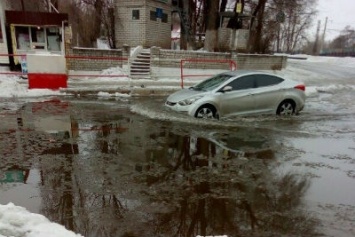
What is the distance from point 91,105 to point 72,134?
173 inches

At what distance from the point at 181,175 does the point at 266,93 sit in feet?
18.1

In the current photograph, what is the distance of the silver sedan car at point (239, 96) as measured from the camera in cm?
998

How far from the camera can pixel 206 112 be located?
33.0 feet

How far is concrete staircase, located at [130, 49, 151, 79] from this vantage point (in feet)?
67.1

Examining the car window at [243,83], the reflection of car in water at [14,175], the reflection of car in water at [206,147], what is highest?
the car window at [243,83]

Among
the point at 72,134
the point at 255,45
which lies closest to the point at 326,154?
the point at 72,134

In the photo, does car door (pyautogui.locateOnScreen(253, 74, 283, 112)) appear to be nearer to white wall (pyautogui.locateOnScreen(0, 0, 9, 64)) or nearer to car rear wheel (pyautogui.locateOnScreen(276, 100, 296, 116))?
car rear wheel (pyautogui.locateOnScreen(276, 100, 296, 116))

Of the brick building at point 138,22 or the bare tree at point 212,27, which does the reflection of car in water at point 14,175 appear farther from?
the brick building at point 138,22

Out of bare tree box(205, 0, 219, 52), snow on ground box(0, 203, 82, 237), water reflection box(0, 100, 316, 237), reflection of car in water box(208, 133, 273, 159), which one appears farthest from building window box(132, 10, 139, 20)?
snow on ground box(0, 203, 82, 237)

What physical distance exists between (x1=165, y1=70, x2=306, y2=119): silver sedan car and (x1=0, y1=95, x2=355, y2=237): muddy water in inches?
18.8

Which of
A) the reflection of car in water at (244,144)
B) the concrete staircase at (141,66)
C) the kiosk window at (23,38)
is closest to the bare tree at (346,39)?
the concrete staircase at (141,66)

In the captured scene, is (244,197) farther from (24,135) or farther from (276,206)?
(24,135)

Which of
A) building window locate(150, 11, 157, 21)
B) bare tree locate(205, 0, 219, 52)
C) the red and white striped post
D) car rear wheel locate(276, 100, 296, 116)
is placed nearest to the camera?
car rear wheel locate(276, 100, 296, 116)

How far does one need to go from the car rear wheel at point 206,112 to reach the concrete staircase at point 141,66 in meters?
10.7
